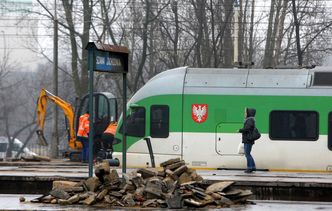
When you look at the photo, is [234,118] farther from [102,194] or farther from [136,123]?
[102,194]

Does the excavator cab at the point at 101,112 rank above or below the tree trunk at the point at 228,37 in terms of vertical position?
below

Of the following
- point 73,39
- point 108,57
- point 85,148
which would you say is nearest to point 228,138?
point 108,57

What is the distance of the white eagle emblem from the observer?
23.1 m

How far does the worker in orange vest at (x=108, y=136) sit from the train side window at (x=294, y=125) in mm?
6725

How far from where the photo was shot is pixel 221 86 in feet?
76.1

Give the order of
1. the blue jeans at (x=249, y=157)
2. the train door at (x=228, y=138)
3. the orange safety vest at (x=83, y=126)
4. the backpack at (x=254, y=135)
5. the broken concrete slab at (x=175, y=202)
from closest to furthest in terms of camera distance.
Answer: the broken concrete slab at (x=175, y=202)
the backpack at (x=254, y=135)
the blue jeans at (x=249, y=157)
the train door at (x=228, y=138)
the orange safety vest at (x=83, y=126)

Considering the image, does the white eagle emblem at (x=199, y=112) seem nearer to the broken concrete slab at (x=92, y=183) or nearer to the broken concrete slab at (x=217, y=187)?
the broken concrete slab at (x=217, y=187)

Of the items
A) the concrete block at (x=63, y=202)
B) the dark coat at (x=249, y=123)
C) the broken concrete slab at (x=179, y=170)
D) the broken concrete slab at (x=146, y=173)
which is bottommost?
the concrete block at (x=63, y=202)

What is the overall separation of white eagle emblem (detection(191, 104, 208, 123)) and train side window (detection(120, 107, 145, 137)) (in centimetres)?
145

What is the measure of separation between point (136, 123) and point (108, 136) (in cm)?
461

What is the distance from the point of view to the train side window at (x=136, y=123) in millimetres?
23520

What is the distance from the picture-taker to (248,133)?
21.0 metres

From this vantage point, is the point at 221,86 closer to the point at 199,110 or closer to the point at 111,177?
the point at 199,110

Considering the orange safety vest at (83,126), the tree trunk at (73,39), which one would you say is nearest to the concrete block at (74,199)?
the orange safety vest at (83,126)
